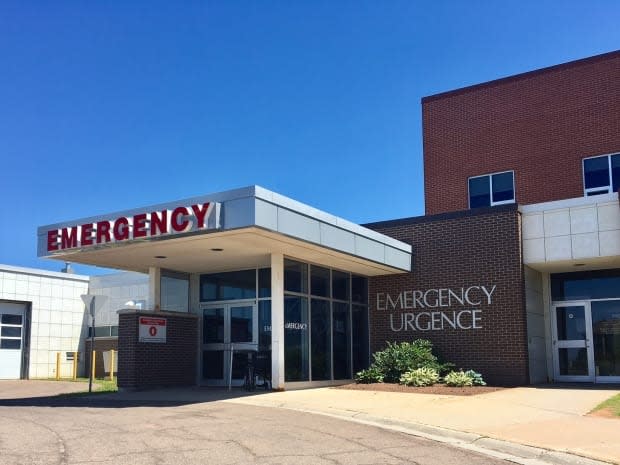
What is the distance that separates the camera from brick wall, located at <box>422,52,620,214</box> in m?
24.9

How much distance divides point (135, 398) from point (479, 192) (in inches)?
652

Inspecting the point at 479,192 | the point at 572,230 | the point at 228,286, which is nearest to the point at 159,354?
the point at 228,286

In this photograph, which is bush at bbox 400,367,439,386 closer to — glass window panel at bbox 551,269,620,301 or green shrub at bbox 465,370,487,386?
green shrub at bbox 465,370,487,386

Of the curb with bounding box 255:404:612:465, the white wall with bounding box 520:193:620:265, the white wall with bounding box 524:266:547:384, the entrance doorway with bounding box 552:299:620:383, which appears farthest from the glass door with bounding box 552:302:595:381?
the curb with bounding box 255:404:612:465

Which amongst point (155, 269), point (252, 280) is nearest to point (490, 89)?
point (252, 280)

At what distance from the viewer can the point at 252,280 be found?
19.2m

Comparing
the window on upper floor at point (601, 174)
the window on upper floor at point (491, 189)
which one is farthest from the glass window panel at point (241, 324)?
the window on upper floor at point (601, 174)

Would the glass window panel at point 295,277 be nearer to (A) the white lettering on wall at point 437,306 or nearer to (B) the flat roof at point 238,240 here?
(B) the flat roof at point 238,240

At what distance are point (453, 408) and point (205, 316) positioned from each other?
928 cm

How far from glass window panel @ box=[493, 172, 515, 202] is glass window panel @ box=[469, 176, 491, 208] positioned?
0.28m

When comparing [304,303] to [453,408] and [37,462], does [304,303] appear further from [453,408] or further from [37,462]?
[37,462]

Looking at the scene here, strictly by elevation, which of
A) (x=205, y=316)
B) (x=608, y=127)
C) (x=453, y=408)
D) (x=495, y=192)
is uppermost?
(x=608, y=127)

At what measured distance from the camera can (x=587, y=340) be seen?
774 inches

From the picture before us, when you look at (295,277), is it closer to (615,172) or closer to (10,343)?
(615,172)
